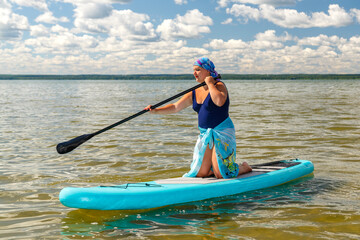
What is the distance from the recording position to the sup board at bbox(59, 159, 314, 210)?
458 centimetres

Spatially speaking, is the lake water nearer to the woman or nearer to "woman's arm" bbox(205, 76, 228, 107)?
the woman

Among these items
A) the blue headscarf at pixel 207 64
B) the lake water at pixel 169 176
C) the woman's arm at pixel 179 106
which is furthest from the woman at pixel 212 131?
the lake water at pixel 169 176

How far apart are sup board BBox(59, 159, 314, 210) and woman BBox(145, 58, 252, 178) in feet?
0.59

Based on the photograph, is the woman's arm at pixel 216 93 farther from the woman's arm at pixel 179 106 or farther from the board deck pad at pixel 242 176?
the board deck pad at pixel 242 176

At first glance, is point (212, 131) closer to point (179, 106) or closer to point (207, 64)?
point (179, 106)

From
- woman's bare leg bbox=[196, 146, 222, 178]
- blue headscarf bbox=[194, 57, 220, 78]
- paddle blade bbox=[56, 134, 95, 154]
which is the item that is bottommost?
woman's bare leg bbox=[196, 146, 222, 178]

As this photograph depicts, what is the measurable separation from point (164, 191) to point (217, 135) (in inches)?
43.5

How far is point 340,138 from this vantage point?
1022 centimetres

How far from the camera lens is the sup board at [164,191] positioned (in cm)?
458

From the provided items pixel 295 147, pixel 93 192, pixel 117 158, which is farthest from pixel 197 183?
pixel 295 147

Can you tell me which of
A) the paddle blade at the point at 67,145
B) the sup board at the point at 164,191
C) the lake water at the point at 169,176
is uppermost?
the paddle blade at the point at 67,145

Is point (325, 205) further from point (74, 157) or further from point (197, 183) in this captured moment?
point (74, 157)

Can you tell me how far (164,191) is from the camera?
16.2 ft

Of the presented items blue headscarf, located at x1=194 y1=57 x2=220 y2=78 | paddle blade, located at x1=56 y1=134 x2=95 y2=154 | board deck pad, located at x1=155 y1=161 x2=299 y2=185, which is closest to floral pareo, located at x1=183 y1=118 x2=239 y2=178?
board deck pad, located at x1=155 y1=161 x2=299 y2=185
